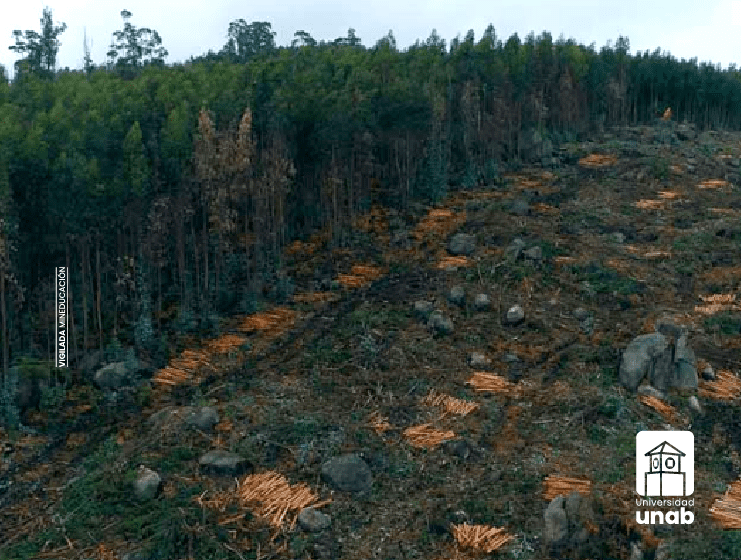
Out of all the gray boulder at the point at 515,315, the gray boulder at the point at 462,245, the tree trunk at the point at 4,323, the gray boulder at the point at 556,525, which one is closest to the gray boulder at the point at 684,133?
the gray boulder at the point at 462,245

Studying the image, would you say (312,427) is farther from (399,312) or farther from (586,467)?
(399,312)

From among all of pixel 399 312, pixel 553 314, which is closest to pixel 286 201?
pixel 399 312

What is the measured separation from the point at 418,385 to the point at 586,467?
5351 mm

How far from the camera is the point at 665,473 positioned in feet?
49.3

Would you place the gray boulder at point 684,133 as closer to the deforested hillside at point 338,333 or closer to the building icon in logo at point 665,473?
the deforested hillside at point 338,333

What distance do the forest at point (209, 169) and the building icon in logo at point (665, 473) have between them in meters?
15.2

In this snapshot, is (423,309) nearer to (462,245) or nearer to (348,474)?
(462,245)

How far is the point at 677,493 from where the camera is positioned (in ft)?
46.2

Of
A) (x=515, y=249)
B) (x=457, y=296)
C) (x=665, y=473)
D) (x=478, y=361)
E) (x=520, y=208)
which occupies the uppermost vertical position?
(x=520, y=208)

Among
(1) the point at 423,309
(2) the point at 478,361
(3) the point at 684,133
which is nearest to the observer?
(2) the point at 478,361

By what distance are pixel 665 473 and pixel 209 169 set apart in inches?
713

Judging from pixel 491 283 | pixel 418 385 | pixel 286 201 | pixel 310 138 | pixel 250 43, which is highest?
pixel 250 43

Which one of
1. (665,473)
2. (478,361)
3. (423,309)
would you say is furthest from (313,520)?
(423,309)

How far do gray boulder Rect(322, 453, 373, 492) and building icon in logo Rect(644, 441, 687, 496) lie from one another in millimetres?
6051
